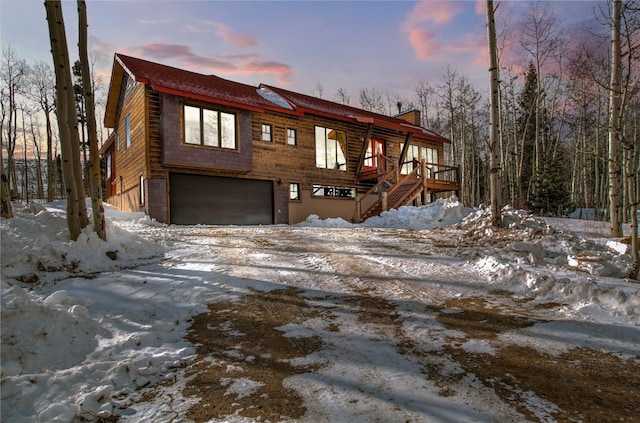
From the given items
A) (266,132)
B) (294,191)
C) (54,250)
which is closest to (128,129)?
(266,132)

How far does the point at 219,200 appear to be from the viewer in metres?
15.3

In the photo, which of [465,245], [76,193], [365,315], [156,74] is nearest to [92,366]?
[365,315]

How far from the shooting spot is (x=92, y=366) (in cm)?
289

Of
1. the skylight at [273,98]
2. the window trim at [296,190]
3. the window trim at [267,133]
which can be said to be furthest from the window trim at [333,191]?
the skylight at [273,98]

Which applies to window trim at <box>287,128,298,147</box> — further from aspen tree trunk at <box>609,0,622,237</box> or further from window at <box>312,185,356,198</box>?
aspen tree trunk at <box>609,0,622,237</box>

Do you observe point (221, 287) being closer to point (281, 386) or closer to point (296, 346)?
point (296, 346)

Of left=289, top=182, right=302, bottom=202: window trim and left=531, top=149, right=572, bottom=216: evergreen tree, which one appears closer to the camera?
left=289, top=182, right=302, bottom=202: window trim

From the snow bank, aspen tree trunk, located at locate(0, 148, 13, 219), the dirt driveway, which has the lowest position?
the dirt driveway

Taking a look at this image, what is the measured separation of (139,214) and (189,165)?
2.81 m

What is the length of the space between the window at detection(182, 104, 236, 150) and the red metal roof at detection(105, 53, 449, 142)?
646mm

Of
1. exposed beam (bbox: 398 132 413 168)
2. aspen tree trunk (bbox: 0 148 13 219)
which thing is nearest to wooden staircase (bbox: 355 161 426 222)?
exposed beam (bbox: 398 132 413 168)

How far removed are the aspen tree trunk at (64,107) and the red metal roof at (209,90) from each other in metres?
7.35

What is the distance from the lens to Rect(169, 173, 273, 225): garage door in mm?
→ 14328

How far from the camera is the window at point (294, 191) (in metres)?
17.5
